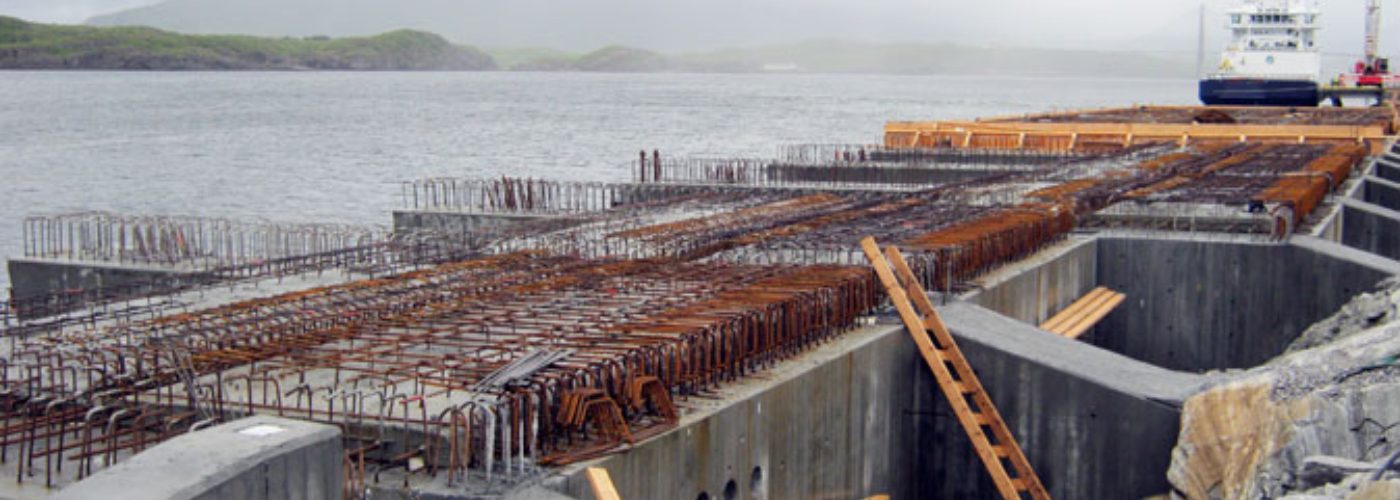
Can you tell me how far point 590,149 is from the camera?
110 meters

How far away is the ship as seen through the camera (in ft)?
338

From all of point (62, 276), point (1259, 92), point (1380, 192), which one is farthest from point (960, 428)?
point (1259, 92)

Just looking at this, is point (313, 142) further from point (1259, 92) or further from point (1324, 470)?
point (1324, 470)

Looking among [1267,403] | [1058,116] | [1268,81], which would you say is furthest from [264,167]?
[1267,403]

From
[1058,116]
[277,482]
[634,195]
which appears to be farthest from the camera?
[1058,116]

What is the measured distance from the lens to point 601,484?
13617 millimetres

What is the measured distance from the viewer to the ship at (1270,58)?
10300 cm

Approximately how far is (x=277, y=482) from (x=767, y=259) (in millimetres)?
15201

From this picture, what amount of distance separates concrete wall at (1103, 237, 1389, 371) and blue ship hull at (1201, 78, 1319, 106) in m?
72.9

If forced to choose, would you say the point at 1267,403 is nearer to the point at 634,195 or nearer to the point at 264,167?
the point at 634,195

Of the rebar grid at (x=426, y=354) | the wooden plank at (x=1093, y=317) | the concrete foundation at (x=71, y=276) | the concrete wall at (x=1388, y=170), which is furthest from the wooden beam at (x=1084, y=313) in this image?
the concrete wall at (x=1388, y=170)

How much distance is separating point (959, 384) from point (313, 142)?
95.7 meters

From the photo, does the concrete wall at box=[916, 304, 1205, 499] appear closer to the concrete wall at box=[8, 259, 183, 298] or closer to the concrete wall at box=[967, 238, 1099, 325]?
the concrete wall at box=[967, 238, 1099, 325]

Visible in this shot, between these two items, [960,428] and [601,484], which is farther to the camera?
[960,428]
